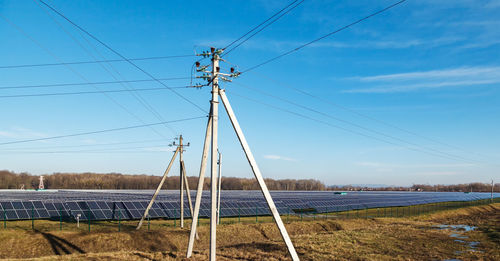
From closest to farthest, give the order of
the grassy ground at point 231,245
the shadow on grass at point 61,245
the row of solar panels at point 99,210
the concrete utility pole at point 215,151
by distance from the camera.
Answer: the concrete utility pole at point 215,151 → the grassy ground at point 231,245 → the shadow on grass at point 61,245 → the row of solar panels at point 99,210

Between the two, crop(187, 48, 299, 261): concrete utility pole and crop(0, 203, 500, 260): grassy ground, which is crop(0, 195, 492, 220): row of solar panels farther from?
crop(187, 48, 299, 261): concrete utility pole

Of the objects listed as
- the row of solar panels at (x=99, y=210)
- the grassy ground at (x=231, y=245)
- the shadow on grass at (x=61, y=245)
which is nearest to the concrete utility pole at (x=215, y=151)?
the grassy ground at (x=231, y=245)

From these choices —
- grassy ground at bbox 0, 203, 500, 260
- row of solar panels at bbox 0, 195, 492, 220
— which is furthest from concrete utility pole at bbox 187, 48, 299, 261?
row of solar panels at bbox 0, 195, 492, 220

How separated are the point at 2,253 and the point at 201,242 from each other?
14.0m

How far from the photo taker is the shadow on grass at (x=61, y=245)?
1007 inches

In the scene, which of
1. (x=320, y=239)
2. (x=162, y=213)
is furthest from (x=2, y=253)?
(x=320, y=239)

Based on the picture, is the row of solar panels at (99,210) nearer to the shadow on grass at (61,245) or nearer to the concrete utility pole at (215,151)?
the shadow on grass at (61,245)

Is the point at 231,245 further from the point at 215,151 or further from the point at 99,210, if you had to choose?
the point at 99,210

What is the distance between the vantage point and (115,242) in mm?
27891

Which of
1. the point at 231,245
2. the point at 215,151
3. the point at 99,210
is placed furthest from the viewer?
the point at 99,210

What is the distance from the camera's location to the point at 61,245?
26.3 m

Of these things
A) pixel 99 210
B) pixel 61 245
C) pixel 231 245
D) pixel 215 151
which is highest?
pixel 215 151

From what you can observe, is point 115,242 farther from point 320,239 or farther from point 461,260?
point 461,260

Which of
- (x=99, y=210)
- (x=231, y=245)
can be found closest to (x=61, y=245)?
(x=99, y=210)
